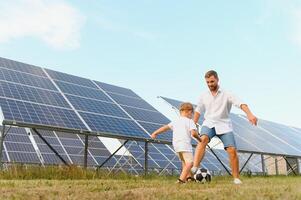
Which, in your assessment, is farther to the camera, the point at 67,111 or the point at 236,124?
the point at 236,124

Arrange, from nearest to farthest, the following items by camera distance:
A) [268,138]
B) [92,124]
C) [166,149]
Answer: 1. [92,124]
2. [166,149]
3. [268,138]

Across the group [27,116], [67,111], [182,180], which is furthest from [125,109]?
[182,180]

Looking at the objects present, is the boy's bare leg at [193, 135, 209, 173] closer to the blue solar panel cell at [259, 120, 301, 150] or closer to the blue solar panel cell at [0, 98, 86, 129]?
the blue solar panel cell at [0, 98, 86, 129]

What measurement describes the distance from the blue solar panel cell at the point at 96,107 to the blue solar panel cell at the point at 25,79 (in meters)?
1.06

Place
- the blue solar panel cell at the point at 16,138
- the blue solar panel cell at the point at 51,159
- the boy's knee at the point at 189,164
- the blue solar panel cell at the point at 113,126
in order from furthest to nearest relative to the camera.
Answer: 1. the blue solar panel cell at the point at 16,138
2. the blue solar panel cell at the point at 51,159
3. the blue solar panel cell at the point at 113,126
4. the boy's knee at the point at 189,164

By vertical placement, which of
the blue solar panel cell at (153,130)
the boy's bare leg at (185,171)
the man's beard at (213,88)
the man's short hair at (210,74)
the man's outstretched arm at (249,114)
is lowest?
the blue solar panel cell at (153,130)

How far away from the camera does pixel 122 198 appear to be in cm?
429

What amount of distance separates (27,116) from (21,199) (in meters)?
7.48

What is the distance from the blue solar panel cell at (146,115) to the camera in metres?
17.1

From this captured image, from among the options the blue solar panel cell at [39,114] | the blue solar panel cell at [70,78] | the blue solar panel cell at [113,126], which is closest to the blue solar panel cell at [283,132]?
the blue solar panel cell at [70,78]

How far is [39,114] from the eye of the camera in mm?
12250

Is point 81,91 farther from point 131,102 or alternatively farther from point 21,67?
point 131,102

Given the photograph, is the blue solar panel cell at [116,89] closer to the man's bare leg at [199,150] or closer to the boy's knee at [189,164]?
the man's bare leg at [199,150]

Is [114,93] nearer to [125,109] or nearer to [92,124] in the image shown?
[125,109]
